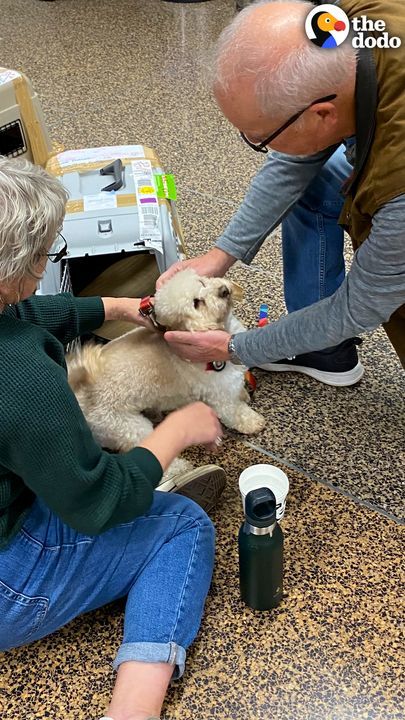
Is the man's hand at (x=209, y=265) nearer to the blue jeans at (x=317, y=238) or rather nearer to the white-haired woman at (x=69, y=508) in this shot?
the blue jeans at (x=317, y=238)

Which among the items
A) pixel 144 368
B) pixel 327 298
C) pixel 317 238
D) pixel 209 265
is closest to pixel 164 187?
pixel 209 265

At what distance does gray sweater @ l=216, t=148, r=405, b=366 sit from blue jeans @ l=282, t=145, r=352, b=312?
0.18 feet

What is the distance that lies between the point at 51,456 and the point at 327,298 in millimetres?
653

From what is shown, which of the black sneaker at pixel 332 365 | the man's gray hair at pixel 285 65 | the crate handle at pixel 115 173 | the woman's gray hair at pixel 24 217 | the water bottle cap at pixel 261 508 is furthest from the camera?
the crate handle at pixel 115 173

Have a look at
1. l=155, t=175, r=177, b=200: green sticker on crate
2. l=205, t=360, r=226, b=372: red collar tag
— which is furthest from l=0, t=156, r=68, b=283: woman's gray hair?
l=155, t=175, r=177, b=200: green sticker on crate

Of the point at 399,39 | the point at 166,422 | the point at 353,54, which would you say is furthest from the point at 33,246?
the point at 399,39

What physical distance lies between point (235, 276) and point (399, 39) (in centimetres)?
107

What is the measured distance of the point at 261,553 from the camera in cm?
115

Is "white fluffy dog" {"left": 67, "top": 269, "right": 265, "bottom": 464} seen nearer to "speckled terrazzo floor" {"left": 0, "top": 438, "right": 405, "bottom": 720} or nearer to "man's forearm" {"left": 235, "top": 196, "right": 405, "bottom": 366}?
"man's forearm" {"left": 235, "top": 196, "right": 405, "bottom": 366}

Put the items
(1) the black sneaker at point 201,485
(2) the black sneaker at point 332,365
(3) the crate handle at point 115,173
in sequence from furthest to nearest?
(3) the crate handle at point 115,173 → (2) the black sneaker at point 332,365 → (1) the black sneaker at point 201,485

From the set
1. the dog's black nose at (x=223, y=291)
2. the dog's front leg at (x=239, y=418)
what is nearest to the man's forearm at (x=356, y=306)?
the dog's black nose at (x=223, y=291)

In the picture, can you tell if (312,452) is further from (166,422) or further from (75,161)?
(75,161)

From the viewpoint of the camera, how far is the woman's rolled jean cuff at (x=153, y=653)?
1.08m

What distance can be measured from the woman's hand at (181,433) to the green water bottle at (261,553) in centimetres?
13
